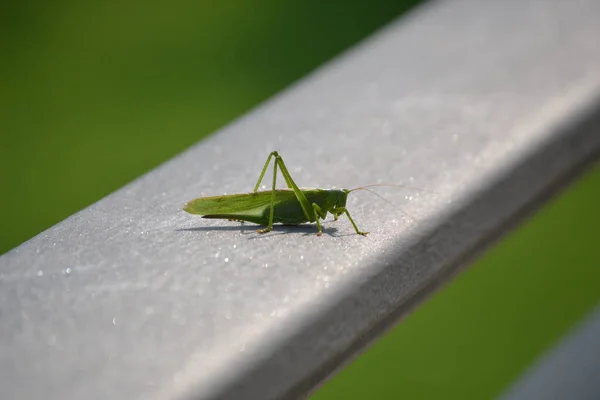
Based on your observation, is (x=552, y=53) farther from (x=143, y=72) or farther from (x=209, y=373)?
(x=143, y=72)

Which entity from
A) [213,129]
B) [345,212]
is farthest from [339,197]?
[213,129]

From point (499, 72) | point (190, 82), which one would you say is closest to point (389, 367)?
point (499, 72)

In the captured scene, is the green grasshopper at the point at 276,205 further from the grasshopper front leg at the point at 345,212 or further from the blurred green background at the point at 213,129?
the blurred green background at the point at 213,129

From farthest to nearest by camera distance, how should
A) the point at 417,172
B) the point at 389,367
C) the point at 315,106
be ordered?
the point at 389,367 < the point at 315,106 < the point at 417,172

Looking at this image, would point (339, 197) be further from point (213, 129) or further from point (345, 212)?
point (213, 129)

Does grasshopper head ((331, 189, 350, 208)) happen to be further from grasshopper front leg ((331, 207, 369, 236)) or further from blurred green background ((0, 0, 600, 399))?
blurred green background ((0, 0, 600, 399))

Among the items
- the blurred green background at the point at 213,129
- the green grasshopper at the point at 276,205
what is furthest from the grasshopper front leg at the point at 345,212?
the blurred green background at the point at 213,129

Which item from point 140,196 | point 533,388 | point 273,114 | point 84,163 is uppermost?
point 84,163
